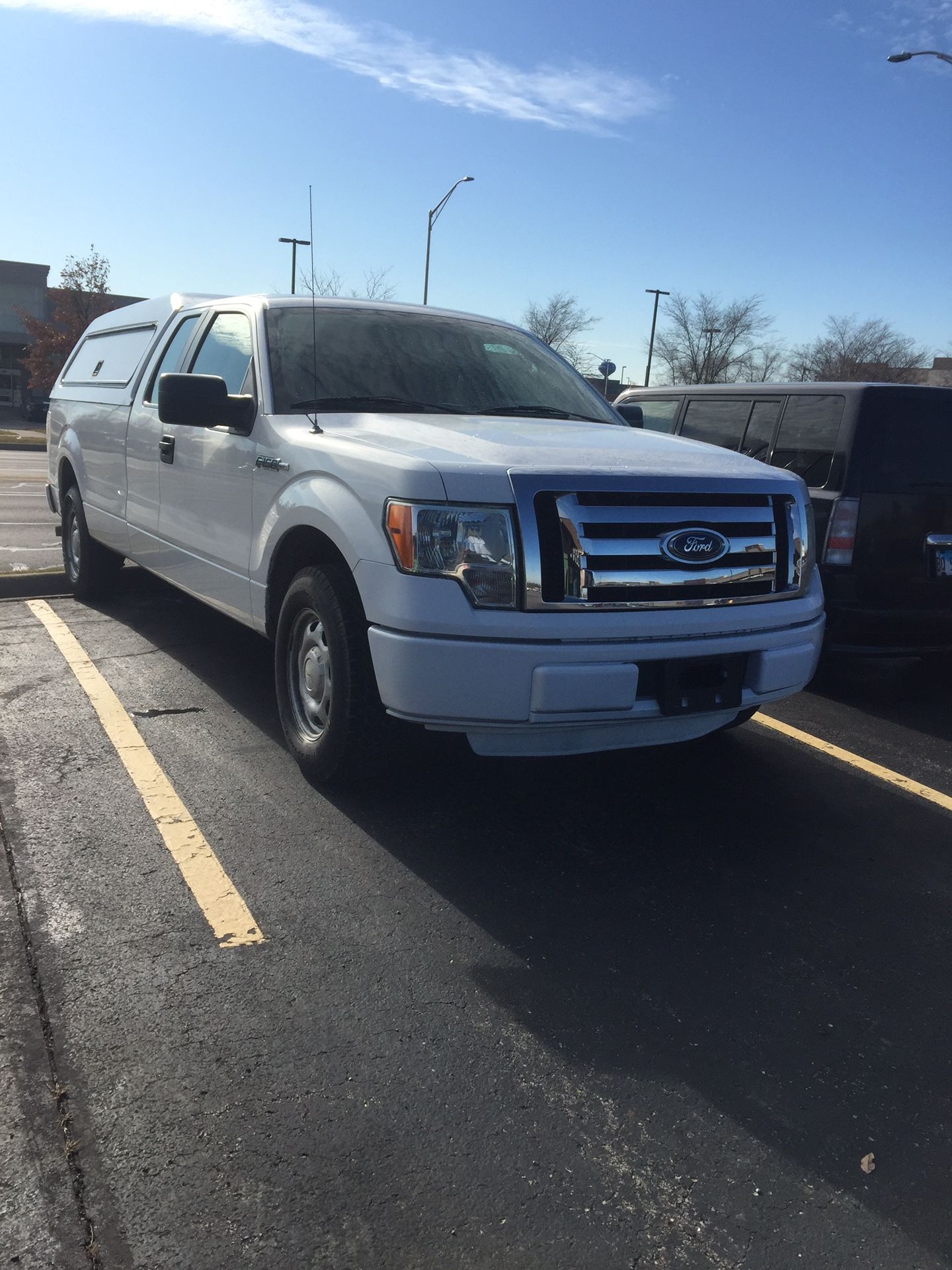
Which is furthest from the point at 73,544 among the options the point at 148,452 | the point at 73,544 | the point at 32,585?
the point at 148,452

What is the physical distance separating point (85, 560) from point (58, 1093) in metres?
5.55

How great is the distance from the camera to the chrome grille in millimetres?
3400

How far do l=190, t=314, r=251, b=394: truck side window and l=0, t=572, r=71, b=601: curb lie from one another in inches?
114

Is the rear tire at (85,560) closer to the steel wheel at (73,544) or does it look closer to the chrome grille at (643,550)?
the steel wheel at (73,544)

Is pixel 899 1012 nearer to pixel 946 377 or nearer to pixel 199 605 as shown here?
pixel 199 605

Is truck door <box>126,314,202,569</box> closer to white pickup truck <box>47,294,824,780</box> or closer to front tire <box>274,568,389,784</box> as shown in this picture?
white pickup truck <box>47,294,824,780</box>

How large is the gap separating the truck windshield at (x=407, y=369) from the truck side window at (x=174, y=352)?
1170mm

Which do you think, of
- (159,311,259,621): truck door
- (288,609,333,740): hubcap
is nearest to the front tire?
(288,609,333,740): hubcap

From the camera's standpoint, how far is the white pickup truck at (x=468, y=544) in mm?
3385

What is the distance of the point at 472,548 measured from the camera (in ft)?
11.1

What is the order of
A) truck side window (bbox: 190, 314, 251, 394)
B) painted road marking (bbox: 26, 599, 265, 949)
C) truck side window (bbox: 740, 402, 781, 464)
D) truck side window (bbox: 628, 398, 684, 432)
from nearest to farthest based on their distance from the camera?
1. painted road marking (bbox: 26, 599, 265, 949)
2. truck side window (bbox: 190, 314, 251, 394)
3. truck side window (bbox: 740, 402, 781, 464)
4. truck side window (bbox: 628, 398, 684, 432)

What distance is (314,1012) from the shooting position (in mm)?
2670

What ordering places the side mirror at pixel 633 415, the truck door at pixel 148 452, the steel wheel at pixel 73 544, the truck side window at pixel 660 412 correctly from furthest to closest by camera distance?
the truck side window at pixel 660 412
the steel wheel at pixel 73 544
the truck door at pixel 148 452
the side mirror at pixel 633 415

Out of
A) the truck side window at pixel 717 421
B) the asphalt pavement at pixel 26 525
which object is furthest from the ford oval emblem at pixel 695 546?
the asphalt pavement at pixel 26 525
